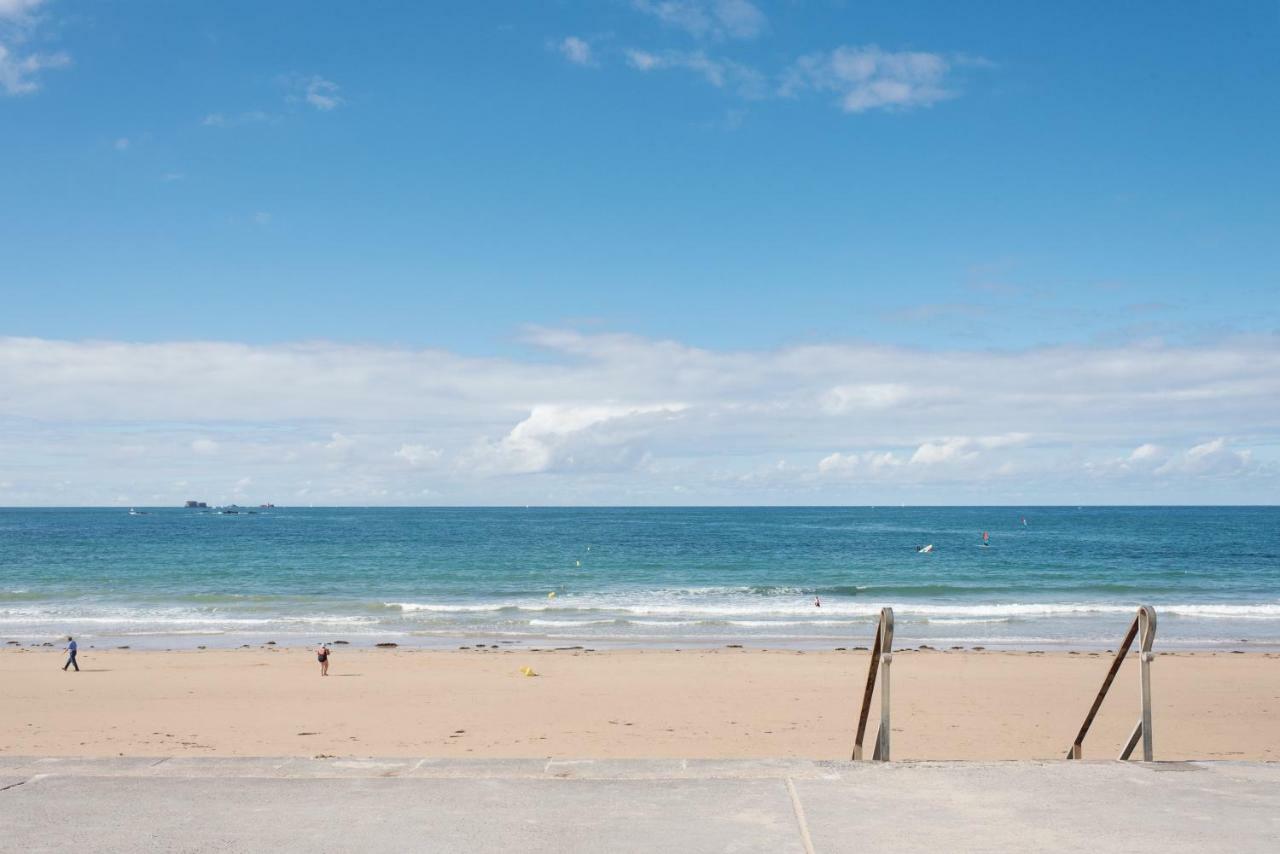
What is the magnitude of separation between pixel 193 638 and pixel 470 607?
1258 cm

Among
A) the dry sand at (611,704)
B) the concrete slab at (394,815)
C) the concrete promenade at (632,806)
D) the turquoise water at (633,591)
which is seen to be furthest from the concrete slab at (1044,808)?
the turquoise water at (633,591)

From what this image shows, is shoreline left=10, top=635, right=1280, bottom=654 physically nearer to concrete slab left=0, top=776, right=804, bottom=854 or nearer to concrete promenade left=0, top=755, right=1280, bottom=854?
concrete promenade left=0, top=755, right=1280, bottom=854

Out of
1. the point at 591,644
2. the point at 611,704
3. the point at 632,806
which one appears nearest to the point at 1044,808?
the point at 632,806

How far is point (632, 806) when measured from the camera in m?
6.13

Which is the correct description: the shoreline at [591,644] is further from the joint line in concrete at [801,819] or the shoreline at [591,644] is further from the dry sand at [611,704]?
the joint line in concrete at [801,819]

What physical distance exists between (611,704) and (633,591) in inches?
1170

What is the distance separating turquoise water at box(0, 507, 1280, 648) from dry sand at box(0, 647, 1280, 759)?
5245 millimetres

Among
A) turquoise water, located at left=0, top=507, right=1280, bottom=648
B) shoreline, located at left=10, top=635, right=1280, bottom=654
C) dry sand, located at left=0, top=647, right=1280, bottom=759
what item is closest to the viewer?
dry sand, located at left=0, top=647, right=1280, bottom=759

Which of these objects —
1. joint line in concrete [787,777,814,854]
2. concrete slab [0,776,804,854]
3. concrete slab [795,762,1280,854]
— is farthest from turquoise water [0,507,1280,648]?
concrete slab [0,776,804,854]

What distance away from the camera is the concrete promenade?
216 inches

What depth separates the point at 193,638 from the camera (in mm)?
32125

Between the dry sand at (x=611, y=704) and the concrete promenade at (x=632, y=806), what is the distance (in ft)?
28.1

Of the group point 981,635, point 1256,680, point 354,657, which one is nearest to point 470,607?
point 354,657

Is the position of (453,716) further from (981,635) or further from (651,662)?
(981,635)
